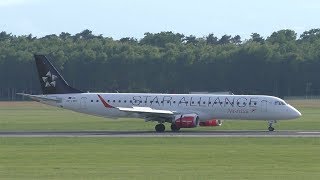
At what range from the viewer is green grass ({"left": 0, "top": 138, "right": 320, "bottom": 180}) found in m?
40.4

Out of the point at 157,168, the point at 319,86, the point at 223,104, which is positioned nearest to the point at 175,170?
the point at 157,168

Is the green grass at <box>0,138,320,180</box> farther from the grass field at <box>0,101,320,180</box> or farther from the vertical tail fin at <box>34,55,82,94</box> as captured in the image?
the vertical tail fin at <box>34,55,82,94</box>

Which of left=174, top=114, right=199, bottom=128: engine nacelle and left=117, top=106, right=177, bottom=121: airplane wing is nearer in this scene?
left=174, top=114, right=199, bottom=128: engine nacelle

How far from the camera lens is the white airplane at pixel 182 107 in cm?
7594

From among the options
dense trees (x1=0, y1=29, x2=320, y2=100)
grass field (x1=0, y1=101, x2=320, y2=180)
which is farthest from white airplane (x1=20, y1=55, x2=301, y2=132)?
dense trees (x1=0, y1=29, x2=320, y2=100)

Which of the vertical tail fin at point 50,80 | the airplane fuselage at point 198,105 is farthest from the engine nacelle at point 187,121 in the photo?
the vertical tail fin at point 50,80

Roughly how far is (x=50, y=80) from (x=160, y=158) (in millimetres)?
33615

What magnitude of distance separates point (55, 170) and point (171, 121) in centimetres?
3478

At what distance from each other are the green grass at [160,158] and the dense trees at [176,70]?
107 meters

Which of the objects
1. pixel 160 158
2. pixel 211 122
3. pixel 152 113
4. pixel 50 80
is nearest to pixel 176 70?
pixel 50 80

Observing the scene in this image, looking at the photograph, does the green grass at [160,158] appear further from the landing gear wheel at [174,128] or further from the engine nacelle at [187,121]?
the landing gear wheel at [174,128]

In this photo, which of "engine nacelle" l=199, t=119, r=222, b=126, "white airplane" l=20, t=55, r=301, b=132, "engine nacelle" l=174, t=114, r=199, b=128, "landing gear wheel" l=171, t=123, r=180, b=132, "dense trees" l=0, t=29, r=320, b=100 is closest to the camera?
"engine nacelle" l=174, t=114, r=199, b=128

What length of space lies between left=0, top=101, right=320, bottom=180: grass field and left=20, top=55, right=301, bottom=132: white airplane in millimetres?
11620

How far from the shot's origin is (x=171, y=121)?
76438mm
